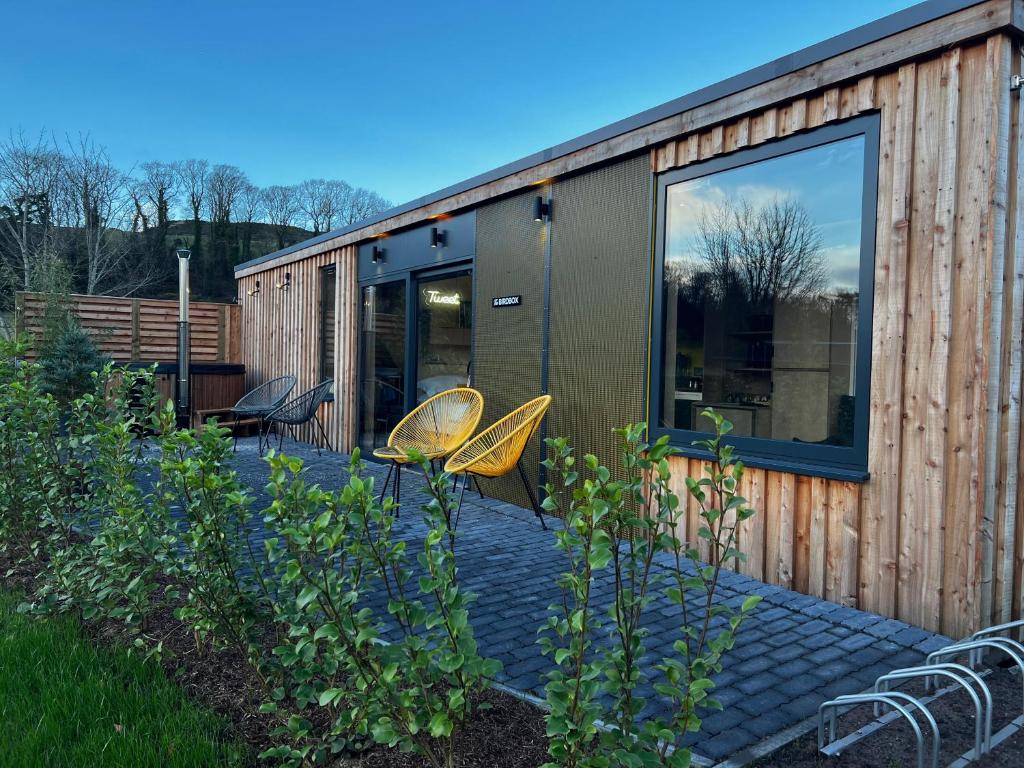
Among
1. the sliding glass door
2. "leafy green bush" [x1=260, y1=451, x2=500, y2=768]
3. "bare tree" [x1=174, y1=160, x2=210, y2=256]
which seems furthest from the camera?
"bare tree" [x1=174, y1=160, x2=210, y2=256]

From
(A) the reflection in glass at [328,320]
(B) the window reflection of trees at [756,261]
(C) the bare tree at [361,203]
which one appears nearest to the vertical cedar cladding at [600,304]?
(B) the window reflection of trees at [756,261]

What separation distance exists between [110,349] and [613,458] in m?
9.31

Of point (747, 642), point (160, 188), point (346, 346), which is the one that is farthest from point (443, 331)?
point (160, 188)

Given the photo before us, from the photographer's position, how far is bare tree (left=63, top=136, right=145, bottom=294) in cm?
2625

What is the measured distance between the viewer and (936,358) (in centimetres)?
292

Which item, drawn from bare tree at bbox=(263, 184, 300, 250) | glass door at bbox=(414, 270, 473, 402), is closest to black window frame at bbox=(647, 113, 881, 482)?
glass door at bbox=(414, 270, 473, 402)

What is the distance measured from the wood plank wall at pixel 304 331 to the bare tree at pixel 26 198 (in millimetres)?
17884

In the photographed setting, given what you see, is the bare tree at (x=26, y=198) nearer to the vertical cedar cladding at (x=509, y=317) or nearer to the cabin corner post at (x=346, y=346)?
the cabin corner post at (x=346, y=346)

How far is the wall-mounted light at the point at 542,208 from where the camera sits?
205 inches

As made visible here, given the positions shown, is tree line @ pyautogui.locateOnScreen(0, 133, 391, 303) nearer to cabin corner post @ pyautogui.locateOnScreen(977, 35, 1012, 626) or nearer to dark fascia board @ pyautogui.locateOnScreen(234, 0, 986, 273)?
Answer: dark fascia board @ pyautogui.locateOnScreen(234, 0, 986, 273)

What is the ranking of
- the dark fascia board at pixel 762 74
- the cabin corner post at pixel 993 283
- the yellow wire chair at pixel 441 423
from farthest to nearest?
the yellow wire chair at pixel 441 423 < the dark fascia board at pixel 762 74 < the cabin corner post at pixel 993 283

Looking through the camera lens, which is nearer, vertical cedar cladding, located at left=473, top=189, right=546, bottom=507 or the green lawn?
the green lawn

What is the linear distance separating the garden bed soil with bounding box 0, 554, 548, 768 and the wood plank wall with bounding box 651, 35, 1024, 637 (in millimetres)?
1857

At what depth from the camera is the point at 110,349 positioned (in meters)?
10.8
